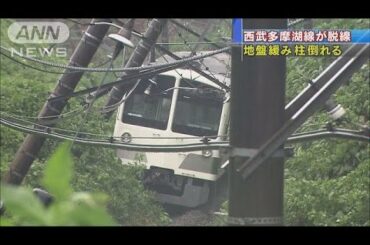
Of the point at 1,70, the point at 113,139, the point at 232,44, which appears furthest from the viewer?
the point at 1,70

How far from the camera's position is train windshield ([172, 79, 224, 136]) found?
5664mm

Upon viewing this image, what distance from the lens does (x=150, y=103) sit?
6078 mm

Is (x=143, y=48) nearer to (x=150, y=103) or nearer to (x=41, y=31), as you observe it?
(x=150, y=103)

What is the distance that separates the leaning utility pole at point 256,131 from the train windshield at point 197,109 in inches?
54.5

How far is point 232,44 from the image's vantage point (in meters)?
4.35

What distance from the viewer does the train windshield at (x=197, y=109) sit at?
5664 mm

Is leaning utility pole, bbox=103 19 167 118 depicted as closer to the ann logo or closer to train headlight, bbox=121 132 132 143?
train headlight, bbox=121 132 132 143

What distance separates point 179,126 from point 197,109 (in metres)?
0.23

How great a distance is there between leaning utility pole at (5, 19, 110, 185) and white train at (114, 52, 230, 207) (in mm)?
561

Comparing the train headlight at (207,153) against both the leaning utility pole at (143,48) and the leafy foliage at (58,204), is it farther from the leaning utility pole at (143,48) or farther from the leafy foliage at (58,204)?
the leafy foliage at (58,204)

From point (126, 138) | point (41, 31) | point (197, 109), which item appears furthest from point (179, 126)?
point (41, 31)

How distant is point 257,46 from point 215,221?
5.30 feet

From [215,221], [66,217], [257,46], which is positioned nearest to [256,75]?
[257,46]
